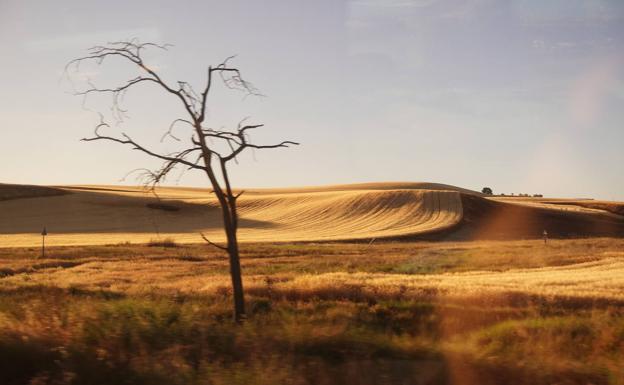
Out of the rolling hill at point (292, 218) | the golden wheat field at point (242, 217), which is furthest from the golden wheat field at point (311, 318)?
the rolling hill at point (292, 218)

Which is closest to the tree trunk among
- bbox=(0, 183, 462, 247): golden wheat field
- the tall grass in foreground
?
the tall grass in foreground

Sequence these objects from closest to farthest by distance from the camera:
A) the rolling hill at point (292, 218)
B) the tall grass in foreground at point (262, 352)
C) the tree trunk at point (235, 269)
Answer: the tall grass in foreground at point (262, 352), the tree trunk at point (235, 269), the rolling hill at point (292, 218)

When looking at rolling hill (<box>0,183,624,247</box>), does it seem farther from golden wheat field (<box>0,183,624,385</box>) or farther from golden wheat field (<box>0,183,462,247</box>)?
golden wheat field (<box>0,183,624,385</box>)

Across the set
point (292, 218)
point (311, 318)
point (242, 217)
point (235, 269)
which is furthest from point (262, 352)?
point (242, 217)

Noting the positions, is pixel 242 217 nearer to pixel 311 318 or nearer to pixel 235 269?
pixel 235 269

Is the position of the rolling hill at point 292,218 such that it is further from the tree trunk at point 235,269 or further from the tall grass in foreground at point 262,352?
the tall grass in foreground at point 262,352

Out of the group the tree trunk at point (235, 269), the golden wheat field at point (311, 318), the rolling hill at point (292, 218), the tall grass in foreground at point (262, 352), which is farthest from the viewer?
the rolling hill at point (292, 218)

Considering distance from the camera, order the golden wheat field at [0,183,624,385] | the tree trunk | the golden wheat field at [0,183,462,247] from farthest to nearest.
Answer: the golden wheat field at [0,183,462,247]
the tree trunk
the golden wheat field at [0,183,624,385]

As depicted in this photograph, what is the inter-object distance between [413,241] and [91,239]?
2701 cm

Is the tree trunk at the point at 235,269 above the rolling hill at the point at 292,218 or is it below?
below

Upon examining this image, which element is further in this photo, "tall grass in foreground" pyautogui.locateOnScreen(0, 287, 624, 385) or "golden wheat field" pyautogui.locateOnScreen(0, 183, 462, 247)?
"golden wheat field" pyautogui.locateOnScreen(0, 183, 462, 247)

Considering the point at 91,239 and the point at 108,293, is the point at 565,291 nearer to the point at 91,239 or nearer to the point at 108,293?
the point at 108,293

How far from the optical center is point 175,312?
9.06m

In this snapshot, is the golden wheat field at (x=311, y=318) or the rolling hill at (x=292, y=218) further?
the rolling hill at (x=292, y=218)
